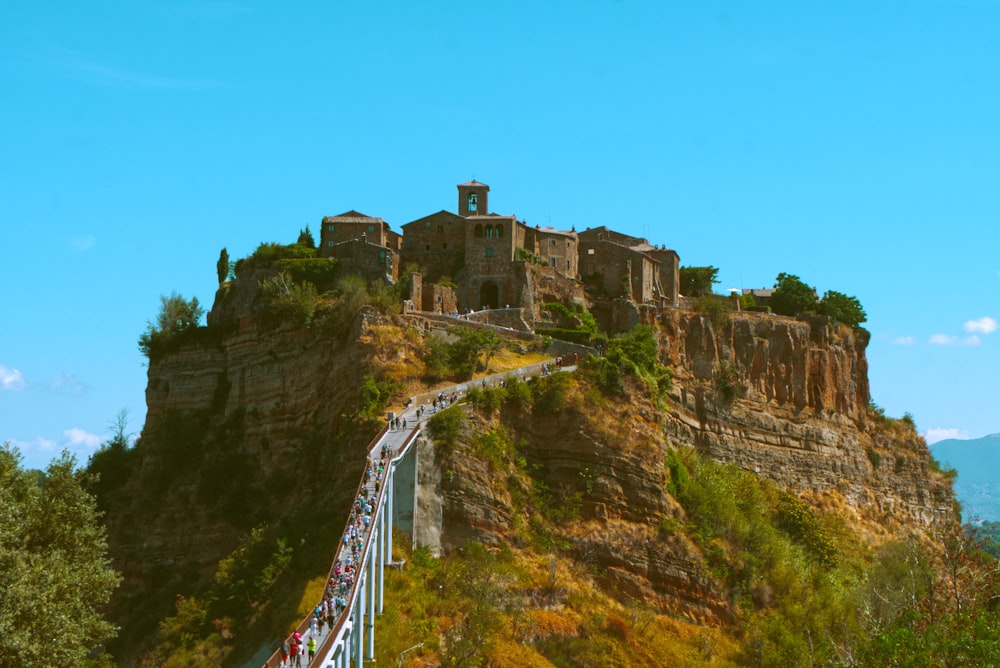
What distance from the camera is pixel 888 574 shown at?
231 feet

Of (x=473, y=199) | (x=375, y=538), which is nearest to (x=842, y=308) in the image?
(x=473, y=199)

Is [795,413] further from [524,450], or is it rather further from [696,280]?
[524,450]

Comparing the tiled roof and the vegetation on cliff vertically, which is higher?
the tiled roof

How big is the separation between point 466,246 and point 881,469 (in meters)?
34.6

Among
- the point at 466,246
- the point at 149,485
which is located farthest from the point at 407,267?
the point at 149,485

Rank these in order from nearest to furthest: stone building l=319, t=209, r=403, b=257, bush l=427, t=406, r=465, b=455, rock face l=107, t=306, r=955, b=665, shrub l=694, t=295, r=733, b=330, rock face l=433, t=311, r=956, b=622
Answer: bush l=427, t=406, r=465, b=455
rock face l=433, t=311, r=956, b=622
rock face l=107, t=306, r=955, b=665
stone building l=319, t=209, r=403, b=257
shrub l=694, t=295, r=733, b=330

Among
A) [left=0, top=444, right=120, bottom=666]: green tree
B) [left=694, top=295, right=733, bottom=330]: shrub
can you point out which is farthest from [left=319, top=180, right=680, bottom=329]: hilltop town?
[left=0, top=444, right=120, bottom=666]: green tree

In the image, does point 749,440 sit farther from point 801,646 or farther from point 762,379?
point 801,646

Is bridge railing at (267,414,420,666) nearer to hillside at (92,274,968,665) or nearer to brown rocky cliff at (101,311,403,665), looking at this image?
hillside at (92,274,968,665)

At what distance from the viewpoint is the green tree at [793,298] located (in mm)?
87000

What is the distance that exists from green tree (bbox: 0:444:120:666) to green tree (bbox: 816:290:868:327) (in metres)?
54.6

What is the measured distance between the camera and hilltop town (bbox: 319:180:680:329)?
7094cm

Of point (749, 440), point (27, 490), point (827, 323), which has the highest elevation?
point (827, 323)

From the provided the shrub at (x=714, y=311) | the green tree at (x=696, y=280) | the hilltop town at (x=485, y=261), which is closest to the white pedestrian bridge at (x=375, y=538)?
the hilltop town at (x=485, y=261)
